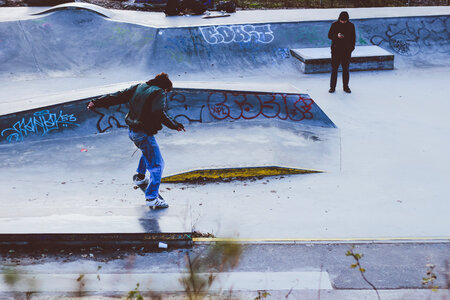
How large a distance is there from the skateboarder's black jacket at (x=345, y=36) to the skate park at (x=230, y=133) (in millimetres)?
1159

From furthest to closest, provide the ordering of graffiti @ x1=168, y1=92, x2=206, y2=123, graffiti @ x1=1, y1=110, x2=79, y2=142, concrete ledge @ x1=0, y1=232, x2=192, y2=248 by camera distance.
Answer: graffiti @ x1=168, y1=92, x2=206, y2=123 < graffiti @ x1=1, y1=110, x2=79, y2=142 < concrete ledge @ x1=0, y1=232, x2=192, y2=248

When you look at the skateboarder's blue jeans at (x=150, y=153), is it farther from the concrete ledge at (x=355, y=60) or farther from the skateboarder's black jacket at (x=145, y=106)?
the concrete ledge at (x=355, y=60)

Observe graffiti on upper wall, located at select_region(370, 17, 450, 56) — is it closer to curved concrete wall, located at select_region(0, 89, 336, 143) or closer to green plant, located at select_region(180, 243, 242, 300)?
curved concrete wall, located at select_region(0, 89, 336, 143)

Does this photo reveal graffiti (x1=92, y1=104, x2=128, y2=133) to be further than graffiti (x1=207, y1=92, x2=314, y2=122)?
No

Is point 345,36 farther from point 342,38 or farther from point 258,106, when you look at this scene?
point 258,106

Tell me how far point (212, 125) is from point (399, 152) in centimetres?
333

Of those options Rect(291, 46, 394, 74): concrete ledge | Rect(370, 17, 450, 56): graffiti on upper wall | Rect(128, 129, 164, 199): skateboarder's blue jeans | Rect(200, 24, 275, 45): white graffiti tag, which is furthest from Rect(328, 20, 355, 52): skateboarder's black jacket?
Rect(128, 129, 164, 199): skateboarder's blue jeans

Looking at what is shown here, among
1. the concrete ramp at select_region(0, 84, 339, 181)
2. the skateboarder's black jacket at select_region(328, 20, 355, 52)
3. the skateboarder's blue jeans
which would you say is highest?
the skateboarder's black jacket at select_region(328, 20, 355, 52)

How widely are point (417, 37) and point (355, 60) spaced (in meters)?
3.07

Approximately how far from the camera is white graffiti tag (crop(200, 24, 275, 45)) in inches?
541

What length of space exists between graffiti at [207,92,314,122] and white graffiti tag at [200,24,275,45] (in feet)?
16.7

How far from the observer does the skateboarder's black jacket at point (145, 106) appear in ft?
16.6

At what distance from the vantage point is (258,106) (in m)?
9.09

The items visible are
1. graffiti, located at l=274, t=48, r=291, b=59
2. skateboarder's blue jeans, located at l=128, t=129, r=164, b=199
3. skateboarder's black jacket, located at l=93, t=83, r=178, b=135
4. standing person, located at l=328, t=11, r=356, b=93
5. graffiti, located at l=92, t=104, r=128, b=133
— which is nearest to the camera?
skateboarder's black jacket, located at l=93, t=83, r=178, b=135
